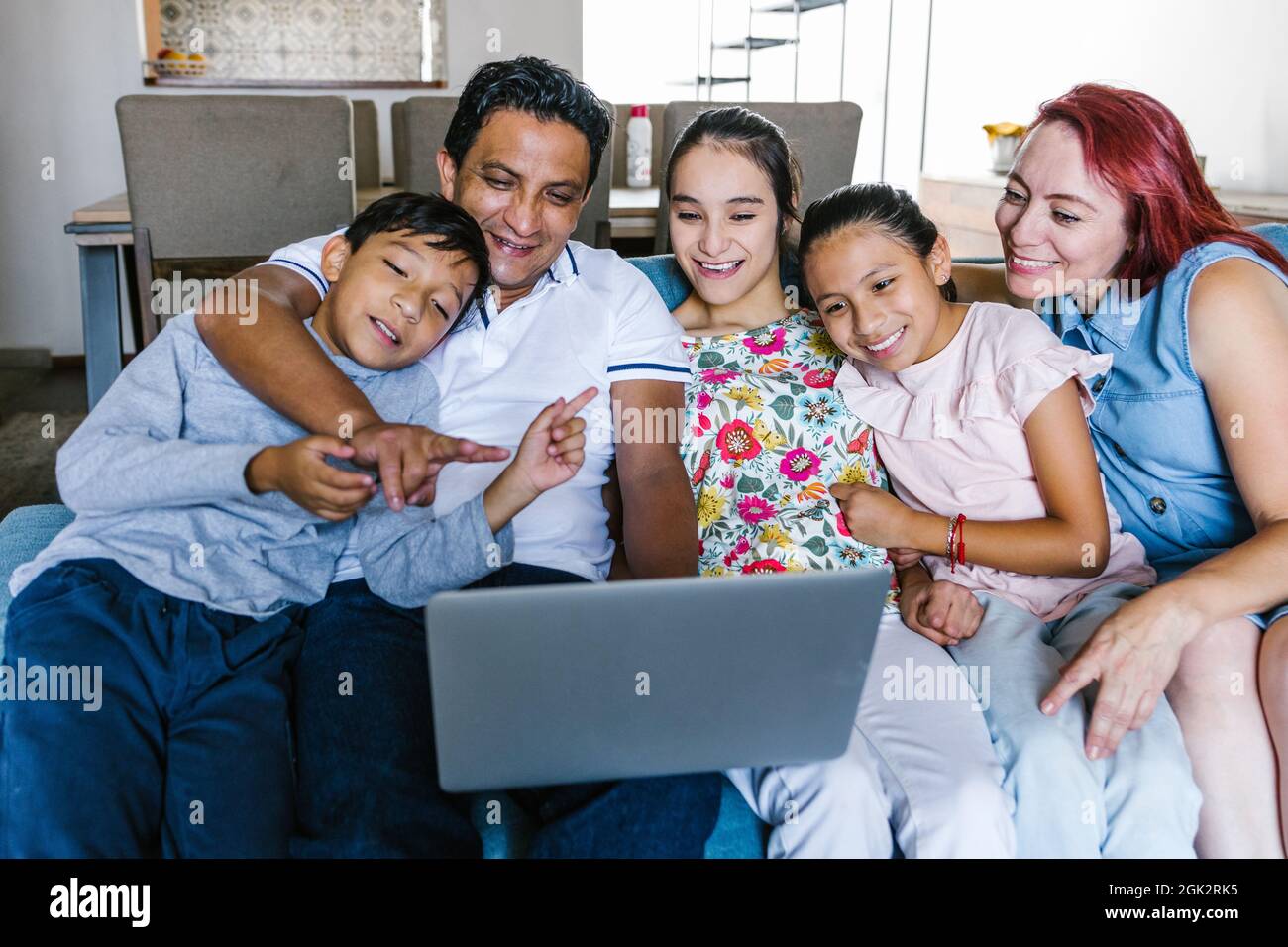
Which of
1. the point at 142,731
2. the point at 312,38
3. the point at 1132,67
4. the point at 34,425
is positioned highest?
the point at 312,38

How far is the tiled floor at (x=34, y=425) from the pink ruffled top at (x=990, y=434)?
88.9 inches

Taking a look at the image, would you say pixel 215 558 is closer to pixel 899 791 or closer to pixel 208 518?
pixel 208 518

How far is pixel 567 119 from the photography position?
57.6 inches

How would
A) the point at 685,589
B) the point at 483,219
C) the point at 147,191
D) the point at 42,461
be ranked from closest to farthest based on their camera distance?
the point at 685,589 → the point at 483,219 → the point at 147,191 → the point at 42,461

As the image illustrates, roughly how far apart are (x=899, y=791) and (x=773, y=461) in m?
0.49

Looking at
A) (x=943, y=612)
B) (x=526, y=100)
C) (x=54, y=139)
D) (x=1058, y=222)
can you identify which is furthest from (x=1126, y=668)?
(x=54, y=139)

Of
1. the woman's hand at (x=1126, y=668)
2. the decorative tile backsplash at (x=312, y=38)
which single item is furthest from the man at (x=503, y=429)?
the decorative tile backsplash at (x=312, y=38)

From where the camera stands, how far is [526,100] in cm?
145

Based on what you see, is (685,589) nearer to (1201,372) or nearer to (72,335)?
(1201,372)

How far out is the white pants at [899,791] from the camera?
109 cm

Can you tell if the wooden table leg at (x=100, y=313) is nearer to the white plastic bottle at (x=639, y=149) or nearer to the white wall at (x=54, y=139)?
the white plastic bottle at (x=639, y=149)

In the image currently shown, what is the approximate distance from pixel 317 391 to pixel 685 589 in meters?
0.52
